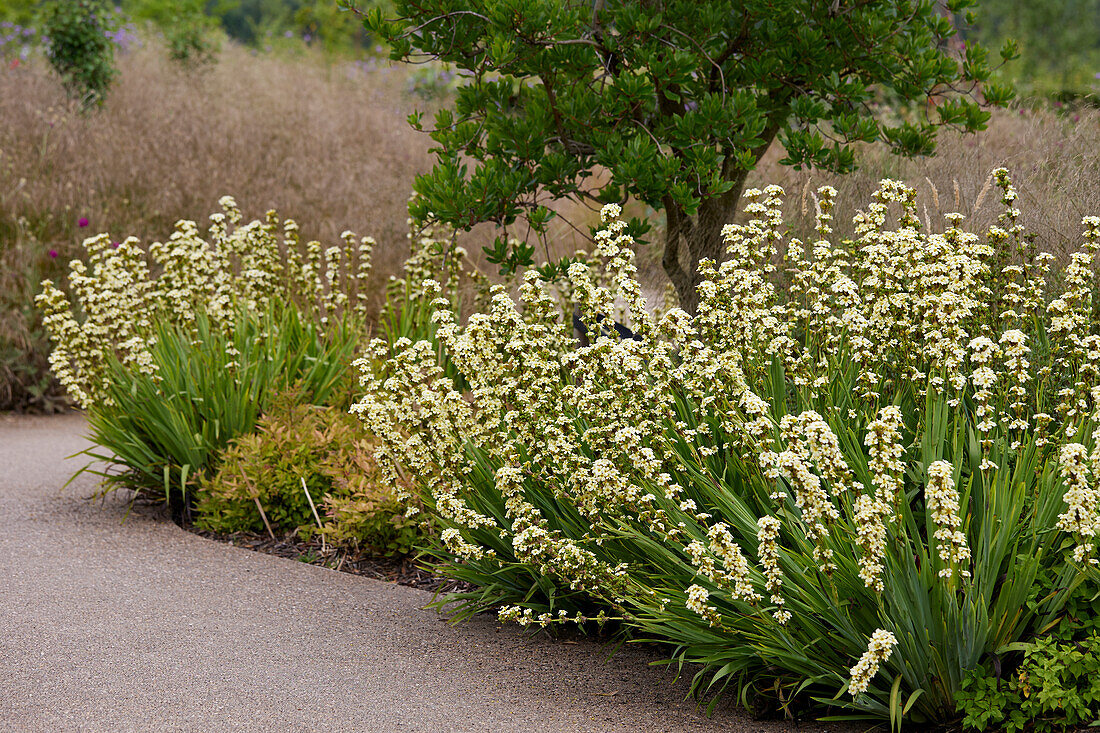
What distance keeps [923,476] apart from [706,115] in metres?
2.20

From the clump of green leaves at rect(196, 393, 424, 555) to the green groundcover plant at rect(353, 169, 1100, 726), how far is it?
0.82 meters

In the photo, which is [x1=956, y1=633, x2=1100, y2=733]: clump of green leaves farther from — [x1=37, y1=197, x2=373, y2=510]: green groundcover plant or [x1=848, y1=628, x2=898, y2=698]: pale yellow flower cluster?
[x1=37, y1=197, x2=373, y2=510]: green groundcover plant

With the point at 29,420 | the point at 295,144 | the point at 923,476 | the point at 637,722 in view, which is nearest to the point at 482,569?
the point at 637,722

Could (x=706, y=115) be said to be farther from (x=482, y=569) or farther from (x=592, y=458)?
(x=482, y=569)

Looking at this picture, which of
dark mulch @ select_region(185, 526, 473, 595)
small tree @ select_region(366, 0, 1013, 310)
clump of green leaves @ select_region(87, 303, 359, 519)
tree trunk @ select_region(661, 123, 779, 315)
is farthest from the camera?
tree trunk @ select_region(661, 123, 779, 315)

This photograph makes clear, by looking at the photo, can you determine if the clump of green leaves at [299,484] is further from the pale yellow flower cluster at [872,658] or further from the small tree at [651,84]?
the pale yellow flower cluster at [872,658]

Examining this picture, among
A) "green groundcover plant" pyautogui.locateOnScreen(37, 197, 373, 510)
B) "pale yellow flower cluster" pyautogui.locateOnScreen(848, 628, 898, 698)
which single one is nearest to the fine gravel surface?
"pale yellow flower cluster" pyautogui.locateOnScreen(848, 628, 898, 698)

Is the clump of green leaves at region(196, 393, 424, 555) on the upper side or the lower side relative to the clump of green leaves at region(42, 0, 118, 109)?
lower

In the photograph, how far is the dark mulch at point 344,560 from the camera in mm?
4180

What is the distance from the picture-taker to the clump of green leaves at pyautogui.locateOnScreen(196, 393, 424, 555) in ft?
14.3

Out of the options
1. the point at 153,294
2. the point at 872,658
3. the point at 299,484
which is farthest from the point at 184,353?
the point at 872,658

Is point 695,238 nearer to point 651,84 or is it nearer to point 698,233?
point 698,233

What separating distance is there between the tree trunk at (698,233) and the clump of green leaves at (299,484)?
2007 millimetres

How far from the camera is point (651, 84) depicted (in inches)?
174
